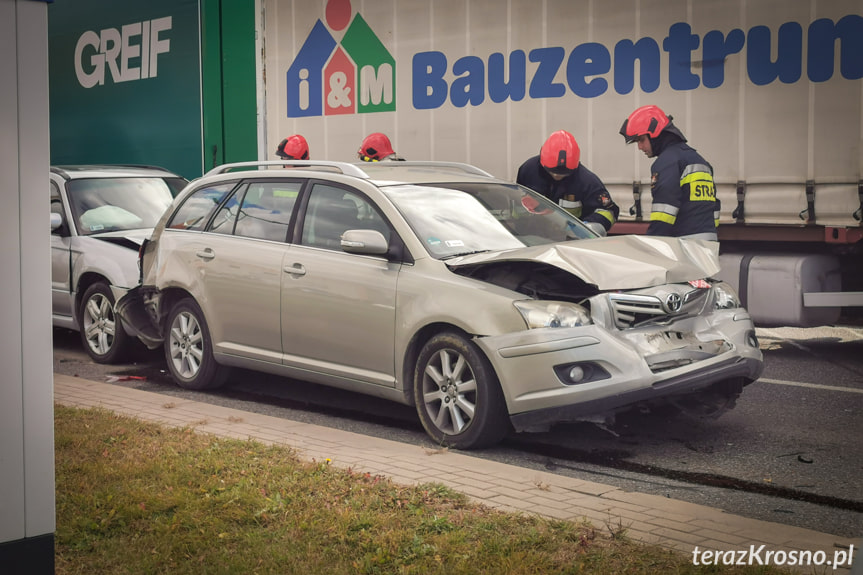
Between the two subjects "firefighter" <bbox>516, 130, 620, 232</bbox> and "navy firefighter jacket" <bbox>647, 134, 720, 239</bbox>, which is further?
"firefighter" <bbox>516, 130, 620, 232</bbox>

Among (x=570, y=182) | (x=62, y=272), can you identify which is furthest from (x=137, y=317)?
(x=570, y=182)

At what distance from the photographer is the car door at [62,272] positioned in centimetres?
1012

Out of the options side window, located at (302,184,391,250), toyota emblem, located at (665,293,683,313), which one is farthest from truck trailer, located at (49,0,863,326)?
side window, located at (302,184,391,250)

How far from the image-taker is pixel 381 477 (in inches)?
213

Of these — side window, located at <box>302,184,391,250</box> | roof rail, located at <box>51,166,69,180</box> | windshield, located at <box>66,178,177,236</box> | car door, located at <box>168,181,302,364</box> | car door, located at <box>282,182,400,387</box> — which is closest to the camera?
car door, located at <box>282,182,400,387</box>

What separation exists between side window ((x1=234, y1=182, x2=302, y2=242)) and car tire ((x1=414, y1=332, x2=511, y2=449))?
5.73 ft

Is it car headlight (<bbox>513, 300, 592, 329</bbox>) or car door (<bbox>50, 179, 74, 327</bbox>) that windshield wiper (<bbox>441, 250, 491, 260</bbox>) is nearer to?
car headlight (<bbox>513, 300, 592, 329</bbox>)

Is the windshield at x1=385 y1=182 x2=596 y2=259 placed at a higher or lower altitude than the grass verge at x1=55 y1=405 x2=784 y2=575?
higher

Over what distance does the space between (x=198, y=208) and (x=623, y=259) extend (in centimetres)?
367

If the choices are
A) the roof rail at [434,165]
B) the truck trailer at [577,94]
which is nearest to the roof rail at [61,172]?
the truck trailer at [577,94]

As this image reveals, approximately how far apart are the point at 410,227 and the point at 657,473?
7.26 feet

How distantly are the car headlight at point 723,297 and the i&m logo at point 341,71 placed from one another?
5.38 m

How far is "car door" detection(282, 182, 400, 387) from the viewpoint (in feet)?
22.4

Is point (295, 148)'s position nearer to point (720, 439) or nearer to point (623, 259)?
point (623, 259)
